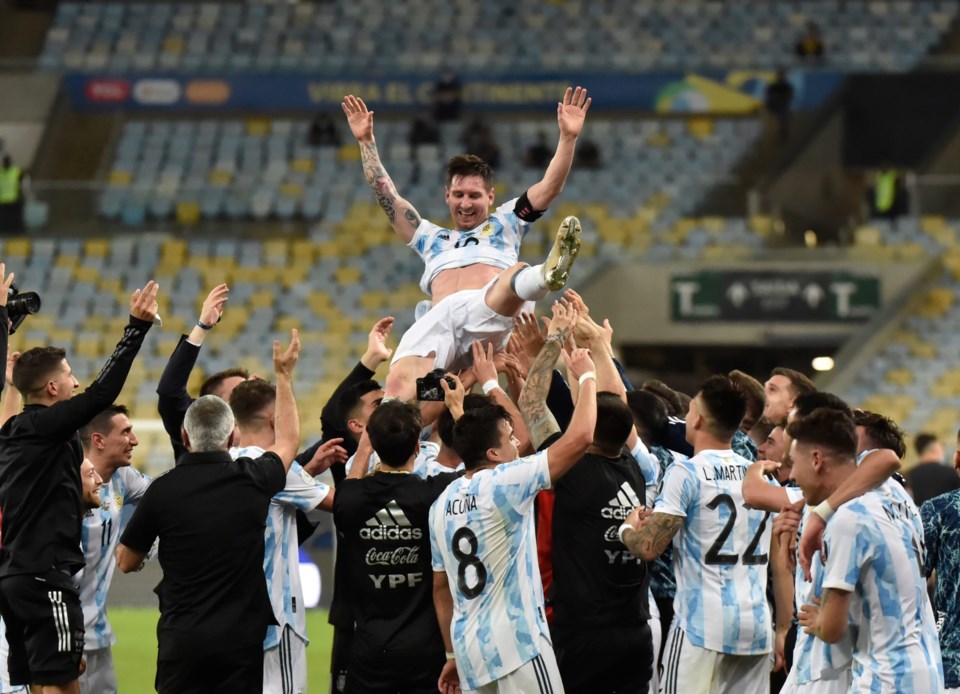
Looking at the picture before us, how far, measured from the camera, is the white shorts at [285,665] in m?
6.50

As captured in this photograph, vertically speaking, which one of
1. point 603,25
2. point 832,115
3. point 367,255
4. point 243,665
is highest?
point 603,25

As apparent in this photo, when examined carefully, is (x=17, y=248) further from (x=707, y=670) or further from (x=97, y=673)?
(x=707, y=670)

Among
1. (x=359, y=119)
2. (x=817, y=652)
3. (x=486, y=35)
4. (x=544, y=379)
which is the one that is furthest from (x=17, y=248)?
(x=817, y=652)

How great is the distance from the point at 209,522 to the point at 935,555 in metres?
2.96

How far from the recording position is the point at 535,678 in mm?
5801

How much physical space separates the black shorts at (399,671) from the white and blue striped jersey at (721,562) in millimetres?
1142

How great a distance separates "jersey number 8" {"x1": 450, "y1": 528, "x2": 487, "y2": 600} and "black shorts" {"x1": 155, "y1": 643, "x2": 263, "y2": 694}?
3.37 ft

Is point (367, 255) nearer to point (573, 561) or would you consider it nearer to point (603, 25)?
point (603, 25)

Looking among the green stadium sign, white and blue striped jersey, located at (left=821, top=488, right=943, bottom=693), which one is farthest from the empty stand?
white and blue striped jersey, located at (left=821, top=488, right=943, bottom=693)

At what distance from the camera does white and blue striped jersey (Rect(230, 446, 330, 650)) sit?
6539mm

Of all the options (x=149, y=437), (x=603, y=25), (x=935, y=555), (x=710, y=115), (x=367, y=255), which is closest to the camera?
(x=935, y=555)

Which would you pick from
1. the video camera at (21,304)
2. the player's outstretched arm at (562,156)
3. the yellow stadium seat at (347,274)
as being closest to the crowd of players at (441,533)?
the video camera at (21,304)

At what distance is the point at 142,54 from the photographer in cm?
2725

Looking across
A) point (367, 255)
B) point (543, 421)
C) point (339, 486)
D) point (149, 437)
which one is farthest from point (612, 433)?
point (367, 255)
